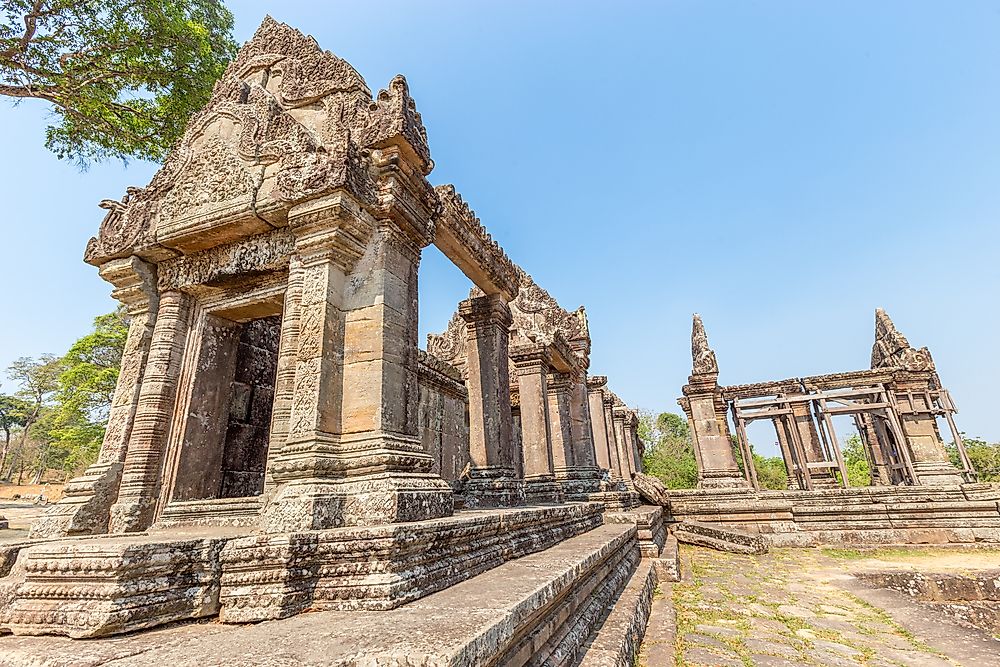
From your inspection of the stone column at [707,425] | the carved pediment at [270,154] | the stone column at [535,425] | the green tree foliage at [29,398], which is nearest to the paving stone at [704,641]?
the stone column at [535,425]

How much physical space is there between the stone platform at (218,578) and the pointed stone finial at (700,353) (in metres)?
15.9

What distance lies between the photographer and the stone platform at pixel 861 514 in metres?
10.8

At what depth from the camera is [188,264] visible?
5336 mm

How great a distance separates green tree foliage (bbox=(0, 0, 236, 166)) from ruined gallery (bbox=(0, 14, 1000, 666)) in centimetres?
668

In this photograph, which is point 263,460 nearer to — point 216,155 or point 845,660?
point 216,155

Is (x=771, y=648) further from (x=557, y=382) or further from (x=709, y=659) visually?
(x=557, y=382)

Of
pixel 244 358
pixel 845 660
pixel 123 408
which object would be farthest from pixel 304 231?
pixel 845 660

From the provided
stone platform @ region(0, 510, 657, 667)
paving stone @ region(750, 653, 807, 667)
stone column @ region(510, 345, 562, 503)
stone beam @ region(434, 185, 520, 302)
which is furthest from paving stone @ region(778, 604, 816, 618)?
stone beam @ region(434, 185, 520, 302)

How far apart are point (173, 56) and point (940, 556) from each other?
19.5 m

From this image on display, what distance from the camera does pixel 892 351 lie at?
19.5 m

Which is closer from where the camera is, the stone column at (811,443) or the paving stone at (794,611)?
the paving stone at (794,611)

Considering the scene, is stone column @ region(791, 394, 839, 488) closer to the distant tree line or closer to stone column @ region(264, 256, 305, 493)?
the distant tree line

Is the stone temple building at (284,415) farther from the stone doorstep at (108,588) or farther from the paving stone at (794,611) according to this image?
the paving stone at (794,611)

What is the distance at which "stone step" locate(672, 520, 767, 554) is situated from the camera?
9.27 metres
